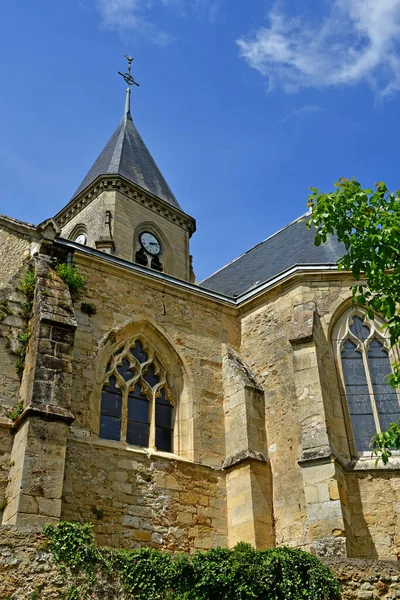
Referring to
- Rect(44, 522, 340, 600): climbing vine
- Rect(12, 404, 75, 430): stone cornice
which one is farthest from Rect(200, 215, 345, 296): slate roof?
Rect(44, 522, 340, 600): climbing vine

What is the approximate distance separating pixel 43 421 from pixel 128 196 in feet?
40.3

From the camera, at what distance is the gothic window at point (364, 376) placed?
36.2 feet

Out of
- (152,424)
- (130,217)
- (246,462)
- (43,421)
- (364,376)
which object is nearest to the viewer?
(43,421)

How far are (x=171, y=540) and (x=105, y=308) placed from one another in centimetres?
379

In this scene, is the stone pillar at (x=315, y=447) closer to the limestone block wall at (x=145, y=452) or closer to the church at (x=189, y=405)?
the church at (x=189, y=405)

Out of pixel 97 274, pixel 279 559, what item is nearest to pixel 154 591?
pixel 279 559

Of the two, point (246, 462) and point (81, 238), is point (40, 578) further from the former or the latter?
point (81, 238)

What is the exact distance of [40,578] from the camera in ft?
21.8

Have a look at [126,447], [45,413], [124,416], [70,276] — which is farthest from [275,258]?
[45,413]

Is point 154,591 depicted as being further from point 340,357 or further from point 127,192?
point 127,192

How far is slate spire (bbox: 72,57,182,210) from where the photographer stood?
2096 cm

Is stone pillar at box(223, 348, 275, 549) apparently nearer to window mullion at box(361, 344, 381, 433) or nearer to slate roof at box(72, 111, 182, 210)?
window mullion at box(361, 344, 381, 433)

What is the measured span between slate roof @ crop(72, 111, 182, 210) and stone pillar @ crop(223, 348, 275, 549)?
1042cm

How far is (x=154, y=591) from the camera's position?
6992 mm
